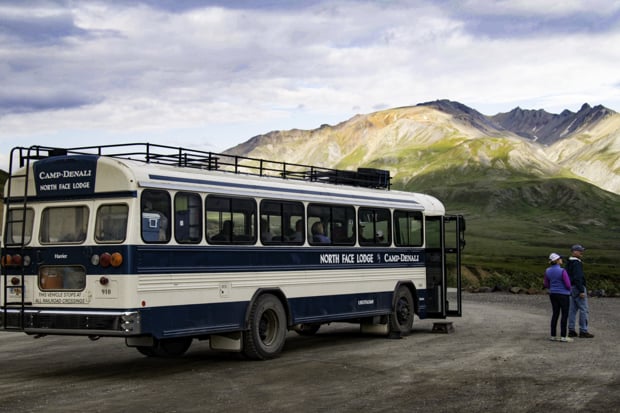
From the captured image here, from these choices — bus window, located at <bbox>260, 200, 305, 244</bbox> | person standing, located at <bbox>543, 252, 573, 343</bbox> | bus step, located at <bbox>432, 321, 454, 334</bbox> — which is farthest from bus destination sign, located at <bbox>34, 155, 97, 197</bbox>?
bus step, located at <bbox>432, 321, 454, 334</bbox>

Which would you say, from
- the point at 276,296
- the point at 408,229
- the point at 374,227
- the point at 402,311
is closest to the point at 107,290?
the point at 276,296

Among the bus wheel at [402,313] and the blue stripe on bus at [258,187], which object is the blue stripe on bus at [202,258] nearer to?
the blue stripe on bus at [258,187]

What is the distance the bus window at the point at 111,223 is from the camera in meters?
13.3

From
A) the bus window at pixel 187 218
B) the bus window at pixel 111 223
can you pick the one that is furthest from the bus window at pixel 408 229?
the bus window at pixel 111 223

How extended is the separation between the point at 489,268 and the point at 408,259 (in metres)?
44.7

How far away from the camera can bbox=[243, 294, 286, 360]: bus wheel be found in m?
15.5

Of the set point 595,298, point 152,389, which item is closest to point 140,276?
point 152,389

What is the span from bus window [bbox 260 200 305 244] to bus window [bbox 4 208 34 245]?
12.8ft

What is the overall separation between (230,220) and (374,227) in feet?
16.8

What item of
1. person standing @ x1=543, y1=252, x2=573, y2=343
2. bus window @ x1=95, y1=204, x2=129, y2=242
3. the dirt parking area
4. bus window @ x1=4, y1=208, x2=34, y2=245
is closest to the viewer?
the dirt parking area

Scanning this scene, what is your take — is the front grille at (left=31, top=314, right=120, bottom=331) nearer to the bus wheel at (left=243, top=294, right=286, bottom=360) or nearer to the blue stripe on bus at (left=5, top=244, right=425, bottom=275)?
the blue stripe on bus at (left=5, top=244, right=425, bottom=275)

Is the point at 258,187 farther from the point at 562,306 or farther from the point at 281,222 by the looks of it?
the point at 562,306

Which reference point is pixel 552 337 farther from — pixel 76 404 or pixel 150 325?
pixel 76 404

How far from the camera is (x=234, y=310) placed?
1515 centimetres
